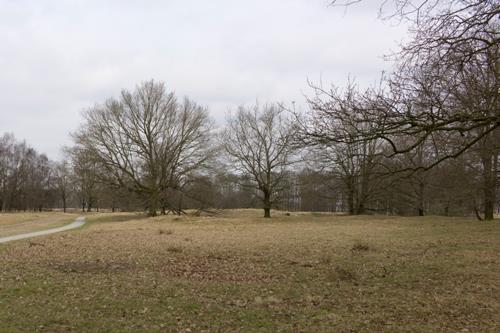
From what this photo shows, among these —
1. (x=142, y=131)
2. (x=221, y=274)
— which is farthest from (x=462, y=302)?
(x=142, y=131)

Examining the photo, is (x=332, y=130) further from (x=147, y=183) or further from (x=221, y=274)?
(x=147, y=183)

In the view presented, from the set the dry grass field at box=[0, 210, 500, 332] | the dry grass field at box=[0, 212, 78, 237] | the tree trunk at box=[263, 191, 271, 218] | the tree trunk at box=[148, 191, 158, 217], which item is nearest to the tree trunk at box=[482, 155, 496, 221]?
the dry grass field at box=[0, 210, 500, 332]

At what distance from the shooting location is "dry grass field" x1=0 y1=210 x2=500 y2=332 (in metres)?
6.06

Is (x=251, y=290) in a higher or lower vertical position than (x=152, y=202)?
lower

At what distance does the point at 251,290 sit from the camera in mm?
8023

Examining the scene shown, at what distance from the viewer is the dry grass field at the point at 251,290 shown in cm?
606

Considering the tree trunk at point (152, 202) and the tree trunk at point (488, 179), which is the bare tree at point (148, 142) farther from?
the tree trunk at point (488, 179)

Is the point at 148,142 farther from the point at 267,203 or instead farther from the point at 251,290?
the point at 251,290

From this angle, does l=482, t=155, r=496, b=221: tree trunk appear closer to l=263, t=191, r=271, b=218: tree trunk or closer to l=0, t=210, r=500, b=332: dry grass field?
l=0, t=210, r=500, b=332: dry grass field

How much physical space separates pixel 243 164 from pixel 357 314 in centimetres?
3728

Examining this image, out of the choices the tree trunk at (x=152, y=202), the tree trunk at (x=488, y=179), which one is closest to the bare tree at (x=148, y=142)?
the tree trunk at (x=152, y=202)

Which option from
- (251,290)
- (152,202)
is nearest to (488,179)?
(251,290)

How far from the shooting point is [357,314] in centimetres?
649

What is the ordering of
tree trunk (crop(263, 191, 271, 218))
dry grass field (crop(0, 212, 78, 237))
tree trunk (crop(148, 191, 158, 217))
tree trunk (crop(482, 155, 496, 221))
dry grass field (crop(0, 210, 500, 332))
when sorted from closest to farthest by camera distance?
1. dry grass field (crop(0, 210, 500, 332))
2. tree trunk (crop(482, 155, 496, 221))
3. dry grass field (crop(0, 212, 78, 237))
4. tree trunk (crop(263, 191, 271, 218))
5. tree trunk (crop(148, 191, 158, 217))
